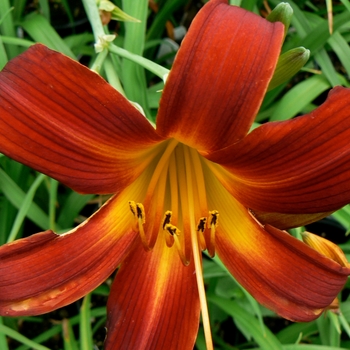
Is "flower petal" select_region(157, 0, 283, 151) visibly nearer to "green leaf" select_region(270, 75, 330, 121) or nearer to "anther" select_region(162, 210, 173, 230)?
"anther" select_region(162, 210, 173, 230)

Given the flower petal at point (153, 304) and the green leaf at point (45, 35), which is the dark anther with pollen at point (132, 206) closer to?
the flower petal at point (153, 304)

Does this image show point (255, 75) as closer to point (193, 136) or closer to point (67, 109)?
point (193, 136)

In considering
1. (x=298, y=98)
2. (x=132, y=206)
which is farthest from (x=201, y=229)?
(x=298, y=98)

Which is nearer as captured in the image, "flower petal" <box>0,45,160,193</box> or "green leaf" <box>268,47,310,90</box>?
"flower petal" <box>0,45,160,193</box>

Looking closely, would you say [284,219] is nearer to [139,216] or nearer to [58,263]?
[139,216]

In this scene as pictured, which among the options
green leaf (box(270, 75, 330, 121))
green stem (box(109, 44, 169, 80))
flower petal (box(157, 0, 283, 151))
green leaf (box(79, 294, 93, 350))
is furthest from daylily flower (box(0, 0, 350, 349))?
green leaf (box(270, 75, 330, 121))

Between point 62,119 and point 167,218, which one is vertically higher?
point 62,119
